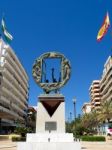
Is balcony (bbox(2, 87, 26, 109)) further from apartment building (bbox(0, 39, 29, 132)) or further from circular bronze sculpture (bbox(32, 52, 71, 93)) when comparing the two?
circular bronze sculpture (bbox(32, 52, 71, 93))

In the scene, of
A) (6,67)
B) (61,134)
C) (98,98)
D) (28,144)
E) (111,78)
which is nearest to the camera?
(28,144)

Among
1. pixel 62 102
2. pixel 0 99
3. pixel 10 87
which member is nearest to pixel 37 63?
pixel 62 102

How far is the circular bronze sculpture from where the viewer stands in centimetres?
2345

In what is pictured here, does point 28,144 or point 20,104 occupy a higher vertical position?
point 20,104

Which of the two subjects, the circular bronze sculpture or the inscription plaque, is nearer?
the inscription plaque

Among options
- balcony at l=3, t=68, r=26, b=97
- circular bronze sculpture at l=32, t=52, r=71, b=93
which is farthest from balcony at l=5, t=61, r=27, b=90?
circular bronze sculpture at l=32, t=52, r=71, b=93

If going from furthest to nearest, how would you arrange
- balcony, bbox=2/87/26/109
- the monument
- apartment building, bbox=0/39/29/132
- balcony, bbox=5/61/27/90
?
balcony, bbox=5/61/27/90, balcony, bbox=2/87/26/109, apartment building, bbox=0/39/29/132, the monument

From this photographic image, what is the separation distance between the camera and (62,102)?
2256cm

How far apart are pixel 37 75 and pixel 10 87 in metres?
82.5

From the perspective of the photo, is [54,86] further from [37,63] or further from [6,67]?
[6,67]

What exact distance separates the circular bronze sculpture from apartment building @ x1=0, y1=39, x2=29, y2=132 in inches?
2370

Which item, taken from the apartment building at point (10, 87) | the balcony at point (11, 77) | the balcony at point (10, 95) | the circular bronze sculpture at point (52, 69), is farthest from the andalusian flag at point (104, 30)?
the balcony at point (11, 77)

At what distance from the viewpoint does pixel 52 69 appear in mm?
24125

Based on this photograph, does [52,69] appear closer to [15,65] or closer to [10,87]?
[10,87]
